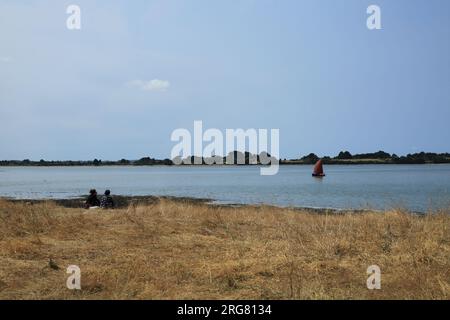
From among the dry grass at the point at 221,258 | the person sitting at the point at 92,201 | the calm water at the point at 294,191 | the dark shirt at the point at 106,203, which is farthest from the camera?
the calm water at the point at 294,191

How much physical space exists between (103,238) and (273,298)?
6.72 meters

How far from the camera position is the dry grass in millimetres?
7641

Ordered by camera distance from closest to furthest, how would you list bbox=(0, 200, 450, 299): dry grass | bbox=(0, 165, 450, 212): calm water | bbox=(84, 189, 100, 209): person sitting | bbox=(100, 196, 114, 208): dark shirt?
1. bbox=(0, 200, 450, 299): dry grass
2. bbox=(100, 196, 114, 208): dark shirt
3. bbox=(84, 189, 100, 209): person sitting
4. bbox=(0, 165, 450, 212): calm water

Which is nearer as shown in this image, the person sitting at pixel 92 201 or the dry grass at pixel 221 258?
the dry grass at pixel 221 258

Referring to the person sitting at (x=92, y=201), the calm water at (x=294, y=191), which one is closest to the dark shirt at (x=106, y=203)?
the person sitting at (x=92, y=201)

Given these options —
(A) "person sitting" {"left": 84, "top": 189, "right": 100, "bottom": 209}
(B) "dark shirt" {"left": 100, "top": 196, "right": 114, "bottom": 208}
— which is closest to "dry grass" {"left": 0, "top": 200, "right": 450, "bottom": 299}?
(B) "dark shirt" {"left": 100, "top": 196, "right": 114, "bottom": 208}

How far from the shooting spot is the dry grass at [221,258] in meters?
7.64

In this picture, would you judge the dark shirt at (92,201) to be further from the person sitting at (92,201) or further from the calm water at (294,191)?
the calm water at (294,191)

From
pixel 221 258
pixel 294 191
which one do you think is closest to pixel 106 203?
pixel 221 258

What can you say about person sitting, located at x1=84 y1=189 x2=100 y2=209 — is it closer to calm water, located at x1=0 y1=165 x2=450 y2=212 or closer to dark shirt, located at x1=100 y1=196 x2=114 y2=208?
dark shirt, located at x1=100 y1=196 x2=114 y2=208

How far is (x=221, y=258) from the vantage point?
1008cm

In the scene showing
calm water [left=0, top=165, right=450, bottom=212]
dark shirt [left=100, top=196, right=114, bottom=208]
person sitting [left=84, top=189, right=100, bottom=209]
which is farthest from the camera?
calm water [left=0, top=165, right=450, bottom=212]
